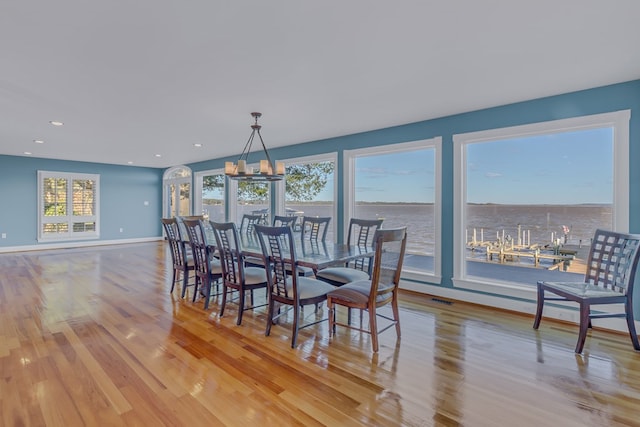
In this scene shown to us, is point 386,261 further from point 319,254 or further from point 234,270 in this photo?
point 234,270

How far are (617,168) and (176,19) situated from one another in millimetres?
4123

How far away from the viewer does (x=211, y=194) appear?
28.9 ft

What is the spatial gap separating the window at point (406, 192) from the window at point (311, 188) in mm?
445

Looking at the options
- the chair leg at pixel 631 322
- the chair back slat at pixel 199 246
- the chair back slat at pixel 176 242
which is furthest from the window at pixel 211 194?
the chair leg at pixel 631 322

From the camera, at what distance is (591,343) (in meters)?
2.86

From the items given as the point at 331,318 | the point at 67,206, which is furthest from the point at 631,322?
the point at 67,206

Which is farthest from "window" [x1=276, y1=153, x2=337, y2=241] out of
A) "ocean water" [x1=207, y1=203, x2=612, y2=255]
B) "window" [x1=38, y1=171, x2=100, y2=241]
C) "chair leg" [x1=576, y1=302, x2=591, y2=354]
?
"window" [x1=38, y1=171, x2=100, y2=241]

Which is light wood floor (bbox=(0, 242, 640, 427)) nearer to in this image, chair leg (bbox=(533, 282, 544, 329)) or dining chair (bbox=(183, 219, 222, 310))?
chair leg (bbox=(533, 282, 544, 329))

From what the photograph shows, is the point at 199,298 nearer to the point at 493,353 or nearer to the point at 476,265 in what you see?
the point at 493,353

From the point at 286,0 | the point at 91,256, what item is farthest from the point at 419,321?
the point at 91,256

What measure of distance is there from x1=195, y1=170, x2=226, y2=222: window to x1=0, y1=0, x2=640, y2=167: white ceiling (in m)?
3.95

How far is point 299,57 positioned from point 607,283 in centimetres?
342

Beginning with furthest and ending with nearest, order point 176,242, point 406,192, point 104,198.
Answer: point 104,198
point 406,192
point 176,242

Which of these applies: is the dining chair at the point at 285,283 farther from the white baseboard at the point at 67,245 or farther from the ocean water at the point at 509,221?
the white baseboard at the point at 67,245
